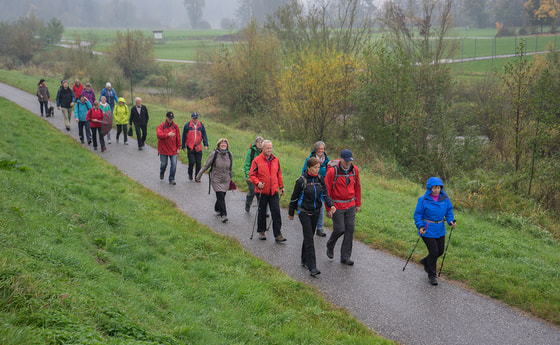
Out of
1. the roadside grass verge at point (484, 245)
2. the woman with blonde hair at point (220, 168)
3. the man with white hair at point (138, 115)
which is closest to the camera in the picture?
the roadside grass verge at point (484, 245)

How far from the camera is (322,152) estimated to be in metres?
9.07

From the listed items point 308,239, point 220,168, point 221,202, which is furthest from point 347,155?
point 221,202

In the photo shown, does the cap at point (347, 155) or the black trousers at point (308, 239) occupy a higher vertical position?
the cap at point (347, 155)

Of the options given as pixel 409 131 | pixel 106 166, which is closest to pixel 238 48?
pixel 409 131

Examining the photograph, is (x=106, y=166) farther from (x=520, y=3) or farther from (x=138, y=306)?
(x=520, y=3)

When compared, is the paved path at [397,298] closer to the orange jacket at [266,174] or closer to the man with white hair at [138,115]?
the orange jacket at [266,174]

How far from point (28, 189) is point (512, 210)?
499 inches

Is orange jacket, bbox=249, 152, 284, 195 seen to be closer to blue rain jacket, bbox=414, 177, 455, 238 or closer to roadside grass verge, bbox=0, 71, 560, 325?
roadside grass verge, bbox=0, 71, 560, 325

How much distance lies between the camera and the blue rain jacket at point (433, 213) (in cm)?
764

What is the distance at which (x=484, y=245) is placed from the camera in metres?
9.13

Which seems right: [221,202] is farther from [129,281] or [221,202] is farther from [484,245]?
[484,245]

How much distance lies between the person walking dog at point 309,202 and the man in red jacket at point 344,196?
0.24 m

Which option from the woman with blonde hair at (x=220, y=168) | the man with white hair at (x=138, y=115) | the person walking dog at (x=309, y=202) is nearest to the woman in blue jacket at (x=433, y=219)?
the person walking dog at (x=309, y=202)

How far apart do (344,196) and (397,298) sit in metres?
2.07
